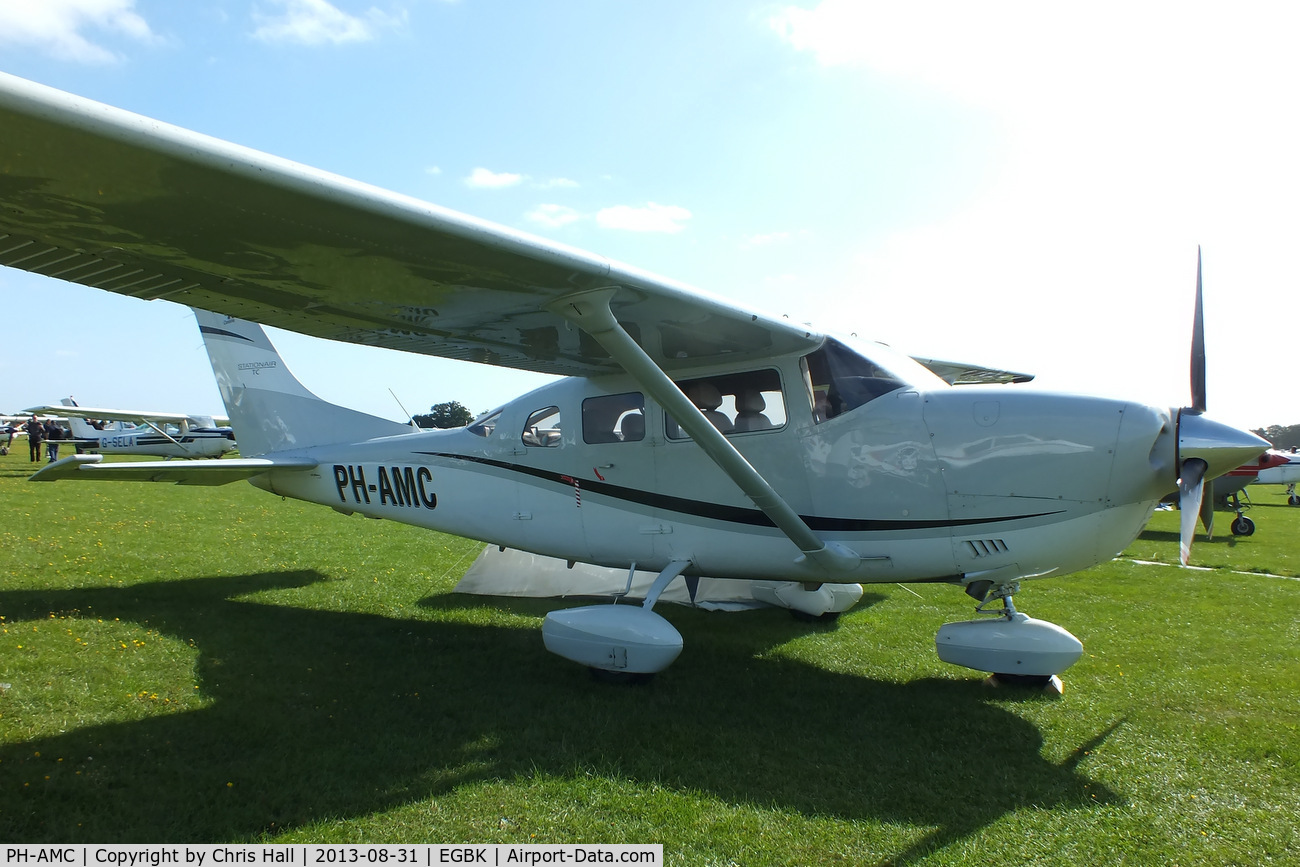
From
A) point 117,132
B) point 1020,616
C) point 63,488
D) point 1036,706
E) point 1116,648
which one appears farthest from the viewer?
point 63,488

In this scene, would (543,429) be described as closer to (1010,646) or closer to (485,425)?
(485,425)

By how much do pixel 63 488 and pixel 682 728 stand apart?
1892 cm

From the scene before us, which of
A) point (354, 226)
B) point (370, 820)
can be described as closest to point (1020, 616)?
point (370, 820)

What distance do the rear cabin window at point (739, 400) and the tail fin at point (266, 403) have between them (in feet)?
11.9

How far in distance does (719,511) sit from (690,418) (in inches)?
46.2

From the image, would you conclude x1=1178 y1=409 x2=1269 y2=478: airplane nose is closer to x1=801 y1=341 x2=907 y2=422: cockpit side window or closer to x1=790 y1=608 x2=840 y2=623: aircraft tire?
x1=801 y1=341 x2=907 y2=422: cockpit side window

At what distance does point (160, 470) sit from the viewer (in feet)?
21.4

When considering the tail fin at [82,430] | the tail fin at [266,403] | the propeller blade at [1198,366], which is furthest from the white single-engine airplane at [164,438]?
the propeller blade at [1198,366]

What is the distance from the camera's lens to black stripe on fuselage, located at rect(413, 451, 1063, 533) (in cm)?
462

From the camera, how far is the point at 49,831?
115 inches

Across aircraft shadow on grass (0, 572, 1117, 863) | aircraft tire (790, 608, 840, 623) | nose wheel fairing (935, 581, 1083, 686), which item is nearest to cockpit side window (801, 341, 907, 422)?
nose wheel fairing (935, 581, 1083, 686)

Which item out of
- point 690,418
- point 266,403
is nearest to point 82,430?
point 266,403

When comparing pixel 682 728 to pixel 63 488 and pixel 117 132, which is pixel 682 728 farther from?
pixel 63 488

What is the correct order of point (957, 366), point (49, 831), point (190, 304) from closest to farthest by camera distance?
point (49, 831)
point (190, 304)
point (957, 366)
